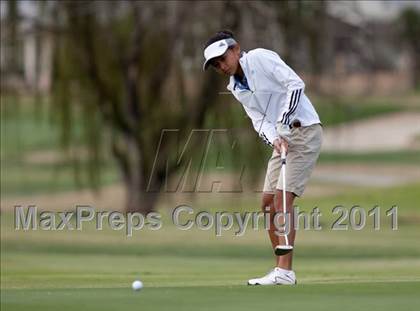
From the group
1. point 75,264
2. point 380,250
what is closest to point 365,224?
point 380,250

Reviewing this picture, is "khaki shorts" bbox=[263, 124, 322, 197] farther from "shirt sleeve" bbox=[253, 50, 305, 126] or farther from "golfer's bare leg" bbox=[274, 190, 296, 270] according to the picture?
"shirt sleeve" bbox=[253, 50, 305, 126]

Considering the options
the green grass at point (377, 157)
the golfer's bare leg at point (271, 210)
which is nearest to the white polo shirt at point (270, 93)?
the golfer's bare leg at point (271, 210)

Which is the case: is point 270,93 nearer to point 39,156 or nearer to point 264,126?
point 264,126

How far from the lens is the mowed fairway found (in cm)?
847

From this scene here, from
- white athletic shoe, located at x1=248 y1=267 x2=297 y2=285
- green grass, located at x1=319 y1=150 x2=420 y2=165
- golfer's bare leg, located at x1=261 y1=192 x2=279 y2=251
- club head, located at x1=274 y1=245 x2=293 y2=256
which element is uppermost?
green grass, located at x1=319 y1=150 x2=420 y2=165

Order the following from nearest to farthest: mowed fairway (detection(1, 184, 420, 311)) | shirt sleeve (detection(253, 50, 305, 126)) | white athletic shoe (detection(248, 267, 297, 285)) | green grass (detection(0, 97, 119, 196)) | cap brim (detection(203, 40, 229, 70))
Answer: mowed fairway (detection(1, 184, 420, 311))
white athletic shoe (detection(248, 267, 297, 285))
shirt sleeve (detection(253, 50, 305, 126))
cap brim (detection(203, 40, 229, 70))
green grass (detection(0, 97, 119, 196))

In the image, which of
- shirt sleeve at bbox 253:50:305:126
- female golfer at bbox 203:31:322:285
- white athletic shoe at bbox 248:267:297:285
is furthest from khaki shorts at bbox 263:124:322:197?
white athletic shoe at bbox 248:267:297:285

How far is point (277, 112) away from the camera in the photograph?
10.1m

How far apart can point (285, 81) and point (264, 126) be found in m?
0.39

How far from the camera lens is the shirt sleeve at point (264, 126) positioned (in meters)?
10.1

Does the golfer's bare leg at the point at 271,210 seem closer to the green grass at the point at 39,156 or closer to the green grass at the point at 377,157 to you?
the green grass at the point at 39,156

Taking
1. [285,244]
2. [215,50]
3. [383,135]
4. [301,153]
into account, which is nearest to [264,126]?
[301,153]

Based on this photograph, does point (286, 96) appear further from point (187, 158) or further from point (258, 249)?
point (187, 158)

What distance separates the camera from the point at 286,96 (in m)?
9.95
